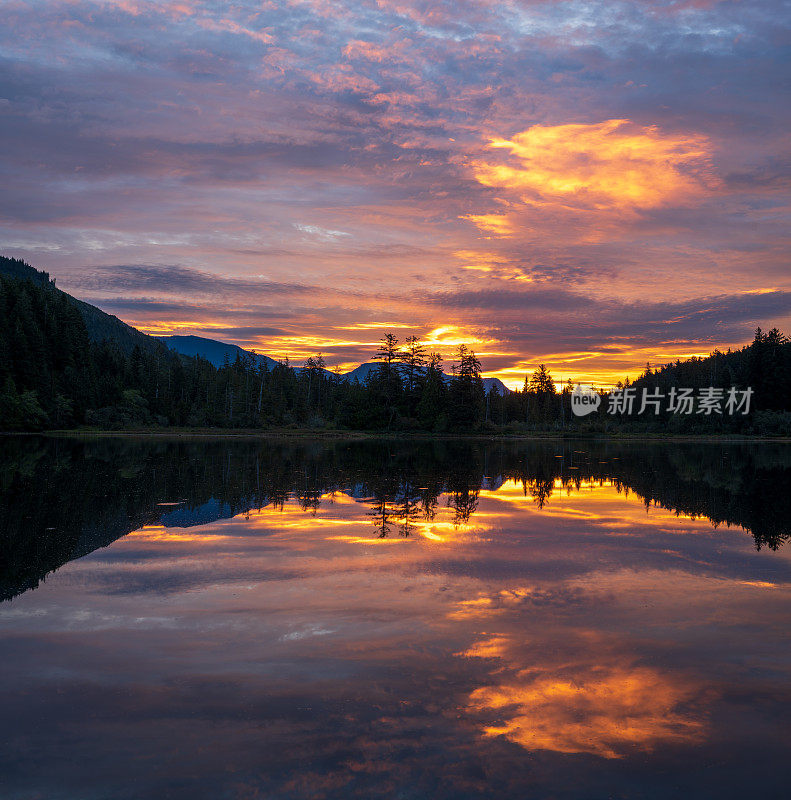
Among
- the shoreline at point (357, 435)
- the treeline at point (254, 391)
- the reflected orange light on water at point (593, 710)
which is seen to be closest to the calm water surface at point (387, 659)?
the reflected orange light on water at point (593, 710)

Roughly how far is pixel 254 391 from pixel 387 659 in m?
109

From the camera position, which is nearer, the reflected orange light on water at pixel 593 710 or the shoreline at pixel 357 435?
the reflected orange light on water at pixel 593 710

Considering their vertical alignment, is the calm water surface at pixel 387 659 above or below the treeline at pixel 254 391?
below

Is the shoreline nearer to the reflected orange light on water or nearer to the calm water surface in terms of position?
the calm water surface

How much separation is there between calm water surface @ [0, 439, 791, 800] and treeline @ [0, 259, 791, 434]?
254ft

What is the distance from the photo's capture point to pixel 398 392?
96188 mm

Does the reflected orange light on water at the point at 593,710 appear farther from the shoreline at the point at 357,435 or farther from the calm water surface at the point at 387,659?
the shoreline at the point at 357,435

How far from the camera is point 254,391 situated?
112875 mm

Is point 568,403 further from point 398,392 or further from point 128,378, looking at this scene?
point 128,378

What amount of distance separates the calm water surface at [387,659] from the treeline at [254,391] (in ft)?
254

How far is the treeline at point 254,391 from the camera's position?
90.0 meters

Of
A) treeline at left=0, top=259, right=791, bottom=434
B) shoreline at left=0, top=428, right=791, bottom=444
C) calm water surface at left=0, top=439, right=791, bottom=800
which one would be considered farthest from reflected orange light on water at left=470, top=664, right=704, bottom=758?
treeline at left=0, top=259, right=791, bottom=434

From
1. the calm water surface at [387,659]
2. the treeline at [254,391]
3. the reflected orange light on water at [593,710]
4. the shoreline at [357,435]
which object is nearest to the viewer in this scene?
the calm water surface at [387,659]

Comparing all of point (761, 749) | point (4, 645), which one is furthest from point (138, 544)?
point (761, 749)
